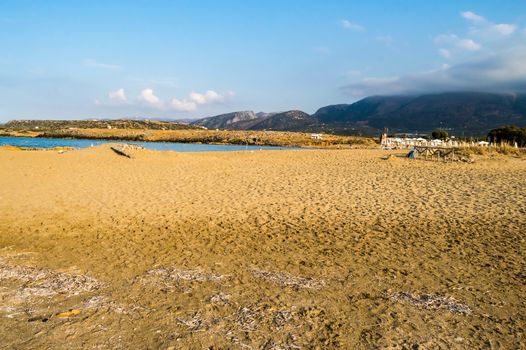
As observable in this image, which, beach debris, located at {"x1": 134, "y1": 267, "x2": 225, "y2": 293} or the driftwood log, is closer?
beach debris, located at {"x1": 134, "y1": 267, "x2": 225, "y2": 293}

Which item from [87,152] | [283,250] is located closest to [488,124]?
[87,152]

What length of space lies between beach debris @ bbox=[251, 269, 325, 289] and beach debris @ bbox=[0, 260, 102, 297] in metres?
2.46

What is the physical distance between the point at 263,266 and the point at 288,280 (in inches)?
29.6

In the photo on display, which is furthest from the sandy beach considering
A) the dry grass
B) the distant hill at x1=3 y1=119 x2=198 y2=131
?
the distant hill at x1=3 y1=119 x2=198 y2=131

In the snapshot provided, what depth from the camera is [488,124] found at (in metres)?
128

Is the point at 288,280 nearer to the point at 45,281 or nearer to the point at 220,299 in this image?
the point at 220,299

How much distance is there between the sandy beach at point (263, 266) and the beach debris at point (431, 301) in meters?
0.03

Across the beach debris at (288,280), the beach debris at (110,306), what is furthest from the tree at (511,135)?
the beach debris at (110,306)

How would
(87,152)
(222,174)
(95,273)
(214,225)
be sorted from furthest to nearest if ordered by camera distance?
1. (87,152)
2. (222,174)
3. (214,225)
4. (95,273)

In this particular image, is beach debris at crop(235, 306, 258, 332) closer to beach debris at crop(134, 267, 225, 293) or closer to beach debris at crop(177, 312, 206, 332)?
beach debris at crop(177, 312, 206, 332)

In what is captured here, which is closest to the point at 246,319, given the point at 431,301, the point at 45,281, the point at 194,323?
the point at 194,323

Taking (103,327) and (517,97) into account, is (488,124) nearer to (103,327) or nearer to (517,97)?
(517,97)

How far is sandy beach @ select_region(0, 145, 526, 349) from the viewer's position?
14.8 feet

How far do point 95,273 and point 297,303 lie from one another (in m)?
3.37
